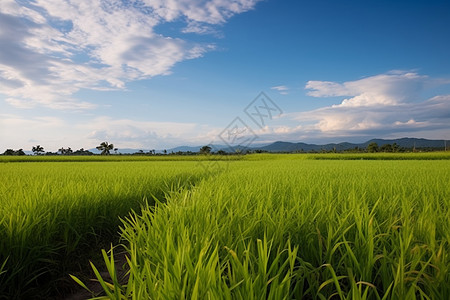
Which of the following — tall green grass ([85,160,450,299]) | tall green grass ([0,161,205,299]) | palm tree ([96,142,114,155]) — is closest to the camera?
tall green grass ([85,160,450,299])

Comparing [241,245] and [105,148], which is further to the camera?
[105,148]

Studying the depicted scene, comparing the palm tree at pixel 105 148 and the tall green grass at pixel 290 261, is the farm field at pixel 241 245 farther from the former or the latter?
the palm tree at pixel 105 148

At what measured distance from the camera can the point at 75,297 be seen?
273 centimetres

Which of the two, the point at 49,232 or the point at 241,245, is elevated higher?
the point at 241,245

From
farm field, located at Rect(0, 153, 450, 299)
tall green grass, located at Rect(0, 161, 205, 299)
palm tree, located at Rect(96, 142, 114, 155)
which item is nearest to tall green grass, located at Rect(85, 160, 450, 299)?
farm field, located at Rect(0, 153, 450, 299)

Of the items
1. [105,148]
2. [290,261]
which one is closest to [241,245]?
[290,261]

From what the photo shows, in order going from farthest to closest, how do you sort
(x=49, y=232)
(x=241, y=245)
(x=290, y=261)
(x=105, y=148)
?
(x=105, y=148), (x=49, y=232), (x=241, y=245), (x=290, y=261)

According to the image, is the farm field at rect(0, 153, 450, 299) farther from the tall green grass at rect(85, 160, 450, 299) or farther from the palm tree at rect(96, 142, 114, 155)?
the palm tree at rect(96, 142, 114, 155)

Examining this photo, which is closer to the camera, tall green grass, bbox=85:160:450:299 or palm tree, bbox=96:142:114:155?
tall green grass, bbox=85:160:450:299

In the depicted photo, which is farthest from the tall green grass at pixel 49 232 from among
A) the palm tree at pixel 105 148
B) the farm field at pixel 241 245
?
the palm tree at pixel 105 148

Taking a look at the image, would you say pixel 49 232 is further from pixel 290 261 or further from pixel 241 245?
pixel 290 261

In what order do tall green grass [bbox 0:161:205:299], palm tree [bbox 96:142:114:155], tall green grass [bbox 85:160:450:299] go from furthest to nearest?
1. palm tree [bbox 96:142:114:155]
2. tall green grass [bbox 0:161:205:299]
3. tall green grass [bbox 85:160:450:299]

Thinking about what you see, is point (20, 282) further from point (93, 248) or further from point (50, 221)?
point (93, 248)

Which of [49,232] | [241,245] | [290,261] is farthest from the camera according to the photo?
[49,232]
